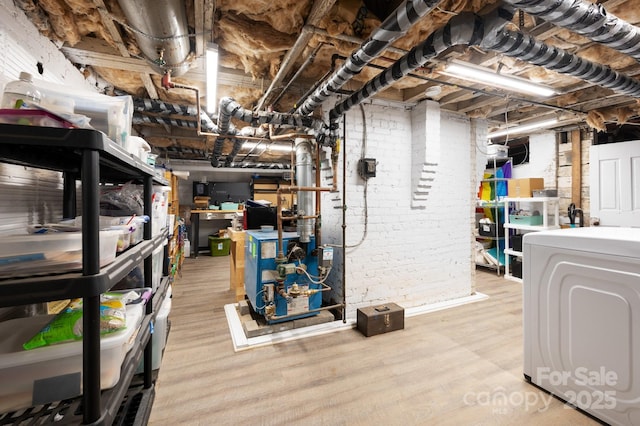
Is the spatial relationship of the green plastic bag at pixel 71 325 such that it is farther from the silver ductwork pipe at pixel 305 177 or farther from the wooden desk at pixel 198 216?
the wooden desk at pixel 198 216

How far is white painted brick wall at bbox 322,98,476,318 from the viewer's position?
128 inches

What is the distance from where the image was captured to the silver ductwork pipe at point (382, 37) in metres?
1.42

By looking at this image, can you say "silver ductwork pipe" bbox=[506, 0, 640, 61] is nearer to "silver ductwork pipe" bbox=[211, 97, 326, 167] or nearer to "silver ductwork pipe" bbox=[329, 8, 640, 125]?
"silver ductwork pipe" bbox=[329, 8, 640, 125]

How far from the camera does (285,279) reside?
2848 mm

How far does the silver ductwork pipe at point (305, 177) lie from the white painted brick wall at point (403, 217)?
1.24ft

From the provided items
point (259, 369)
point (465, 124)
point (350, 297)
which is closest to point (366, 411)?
point (259, 369)

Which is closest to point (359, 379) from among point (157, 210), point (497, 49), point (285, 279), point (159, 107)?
point (285, 279)

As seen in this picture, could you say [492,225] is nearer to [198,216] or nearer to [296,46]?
[296,46]

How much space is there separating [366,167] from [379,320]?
69.1 inches

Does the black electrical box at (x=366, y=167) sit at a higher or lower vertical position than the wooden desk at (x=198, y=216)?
higher

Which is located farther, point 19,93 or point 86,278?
point 19,93

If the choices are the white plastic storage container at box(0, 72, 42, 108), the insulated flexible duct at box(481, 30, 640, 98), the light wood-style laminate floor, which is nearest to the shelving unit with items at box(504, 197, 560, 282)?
the light wood-style laminate floor

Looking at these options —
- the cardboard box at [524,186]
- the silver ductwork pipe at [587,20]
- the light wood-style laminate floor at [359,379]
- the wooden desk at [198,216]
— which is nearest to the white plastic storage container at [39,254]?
the light wood-style laminate floor at [359,379]

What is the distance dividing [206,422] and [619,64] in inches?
191
